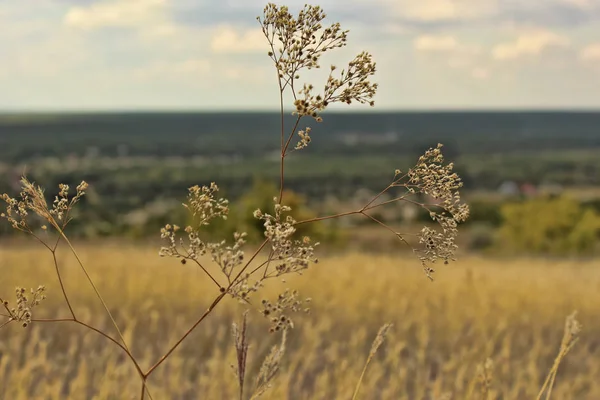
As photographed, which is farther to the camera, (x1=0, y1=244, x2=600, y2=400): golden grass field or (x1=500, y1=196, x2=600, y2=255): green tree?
(x1=500, y1=196, x2=600, y2=255): green tree

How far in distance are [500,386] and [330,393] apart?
1375 mm

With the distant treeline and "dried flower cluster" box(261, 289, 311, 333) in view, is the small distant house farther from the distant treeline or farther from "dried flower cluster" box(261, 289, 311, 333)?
→ "dried flower cluster" box(261, 289, 311, 333)

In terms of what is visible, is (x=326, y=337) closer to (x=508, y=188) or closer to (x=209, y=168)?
(x=508, y=188)

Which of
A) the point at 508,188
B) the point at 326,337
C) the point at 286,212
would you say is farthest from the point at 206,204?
the point at 508,188

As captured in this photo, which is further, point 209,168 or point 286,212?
point 209,168

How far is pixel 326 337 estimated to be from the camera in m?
6.90

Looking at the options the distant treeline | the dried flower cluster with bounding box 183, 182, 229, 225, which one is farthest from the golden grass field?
the distant treeline

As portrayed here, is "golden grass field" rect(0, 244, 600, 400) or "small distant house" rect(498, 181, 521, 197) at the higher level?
"golden grass field" rect(0, 244, 600, 400)

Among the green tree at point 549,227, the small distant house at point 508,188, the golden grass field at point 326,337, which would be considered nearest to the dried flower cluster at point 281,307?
the golden grass field at point 326,337

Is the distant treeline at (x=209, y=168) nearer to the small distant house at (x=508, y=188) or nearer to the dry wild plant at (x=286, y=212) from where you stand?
the small distant house at (x=508, y=188)

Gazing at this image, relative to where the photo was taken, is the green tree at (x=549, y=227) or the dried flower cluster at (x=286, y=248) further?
the green tree at (x=549, y=227)

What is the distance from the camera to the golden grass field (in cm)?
476

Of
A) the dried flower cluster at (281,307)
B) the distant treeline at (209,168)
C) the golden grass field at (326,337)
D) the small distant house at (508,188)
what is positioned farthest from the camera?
the small distant house at (508,188)

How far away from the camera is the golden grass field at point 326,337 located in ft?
15.6
